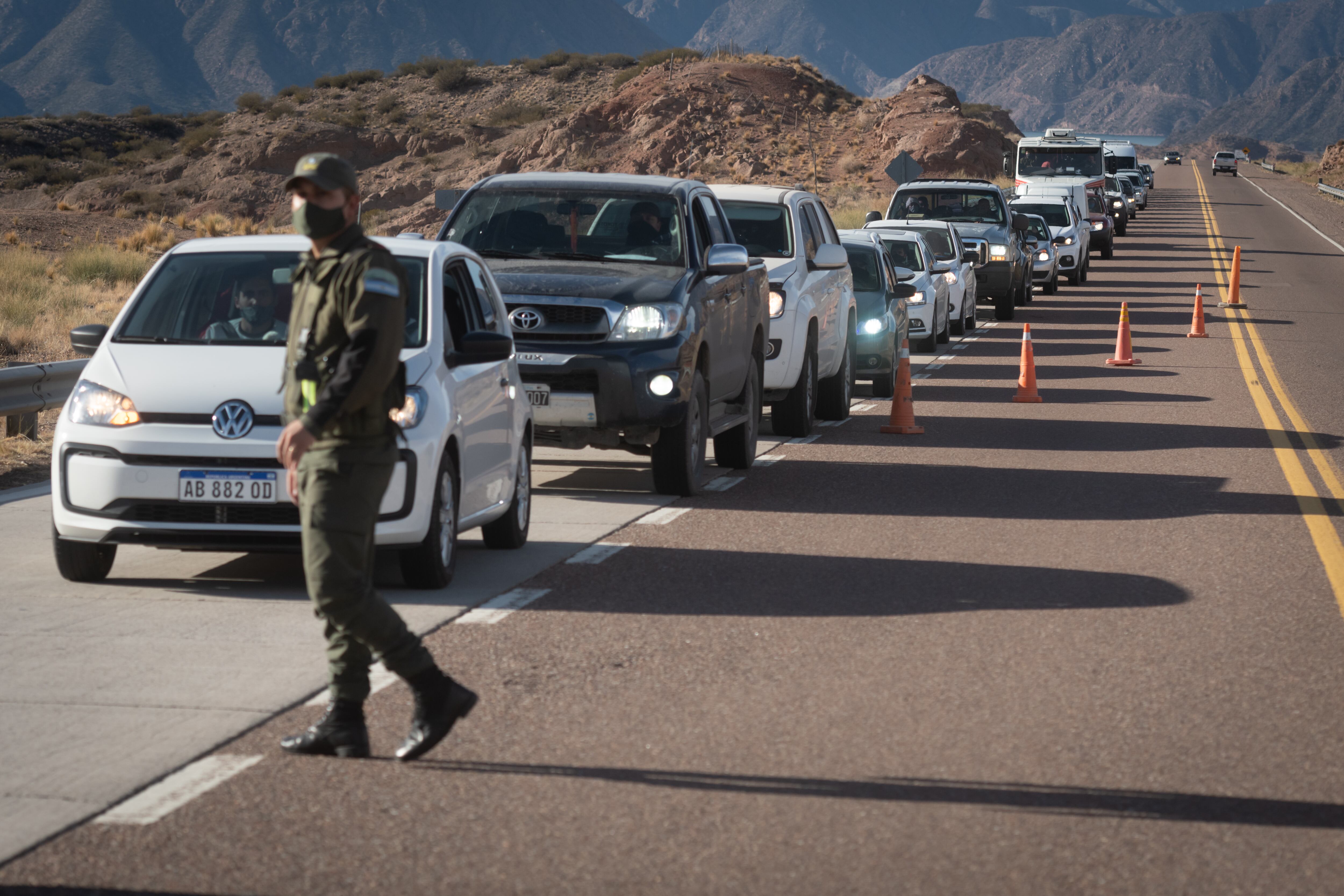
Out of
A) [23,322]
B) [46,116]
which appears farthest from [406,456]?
[46,116]

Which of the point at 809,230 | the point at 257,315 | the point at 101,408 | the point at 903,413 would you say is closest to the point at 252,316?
the point at 257,315

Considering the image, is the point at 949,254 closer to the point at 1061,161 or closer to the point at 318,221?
the point at 318,221

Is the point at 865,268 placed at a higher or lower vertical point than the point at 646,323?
lower

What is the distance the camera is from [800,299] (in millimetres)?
14844

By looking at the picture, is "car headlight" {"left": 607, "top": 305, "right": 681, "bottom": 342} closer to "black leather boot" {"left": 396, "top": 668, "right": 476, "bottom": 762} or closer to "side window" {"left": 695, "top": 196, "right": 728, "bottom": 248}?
"side window" {"left": 695, "top": 196, "right": 728, "bottom": 248}

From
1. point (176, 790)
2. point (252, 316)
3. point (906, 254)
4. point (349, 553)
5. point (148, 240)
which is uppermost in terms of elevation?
point (252, 316)

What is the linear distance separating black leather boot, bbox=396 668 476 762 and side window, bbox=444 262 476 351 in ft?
12.9

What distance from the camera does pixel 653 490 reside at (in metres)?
12.2

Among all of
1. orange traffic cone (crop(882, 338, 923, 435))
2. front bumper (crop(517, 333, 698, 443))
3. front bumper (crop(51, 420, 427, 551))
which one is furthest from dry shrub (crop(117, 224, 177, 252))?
front bumper (crop(51, 420, 427, 551))

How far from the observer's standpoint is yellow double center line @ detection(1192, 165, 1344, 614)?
1005cm

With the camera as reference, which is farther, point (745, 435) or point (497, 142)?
point (497, 142)

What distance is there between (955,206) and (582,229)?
18774 millimetres

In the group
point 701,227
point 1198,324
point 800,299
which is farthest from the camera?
point 1198,324

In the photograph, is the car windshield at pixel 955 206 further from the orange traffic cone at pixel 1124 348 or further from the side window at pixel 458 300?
the side window at pixel 458 300
